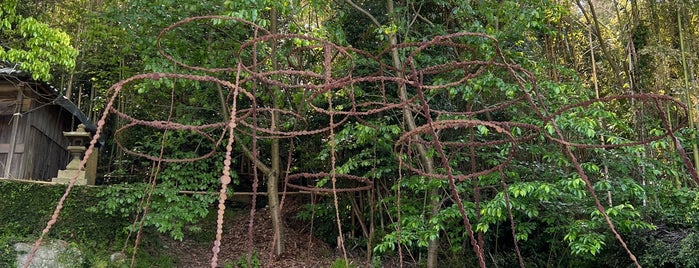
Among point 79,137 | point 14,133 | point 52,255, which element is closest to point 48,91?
point 14,133

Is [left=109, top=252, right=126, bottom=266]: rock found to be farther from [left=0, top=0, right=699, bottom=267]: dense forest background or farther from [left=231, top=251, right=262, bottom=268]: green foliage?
[left=231, top=251, right=262, bottom=268]: green foliage

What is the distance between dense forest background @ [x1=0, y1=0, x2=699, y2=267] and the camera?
4.40 metres

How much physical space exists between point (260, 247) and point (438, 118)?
3.61 meters

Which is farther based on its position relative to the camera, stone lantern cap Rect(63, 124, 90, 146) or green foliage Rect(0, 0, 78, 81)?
stone lantern cap Rect(63, 124, 90, 146)

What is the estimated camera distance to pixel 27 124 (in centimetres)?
657

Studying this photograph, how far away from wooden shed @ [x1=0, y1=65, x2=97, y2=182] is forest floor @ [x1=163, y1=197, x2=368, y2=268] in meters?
1.71

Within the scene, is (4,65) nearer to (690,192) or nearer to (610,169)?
(610,169)

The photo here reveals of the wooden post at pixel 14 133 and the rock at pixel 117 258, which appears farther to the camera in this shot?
the wooden post at pixel 14 133

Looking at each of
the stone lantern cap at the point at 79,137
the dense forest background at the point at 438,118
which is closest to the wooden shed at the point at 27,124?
the stone lantern cap at the point at 79,137

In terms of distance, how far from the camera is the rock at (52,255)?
198 inches

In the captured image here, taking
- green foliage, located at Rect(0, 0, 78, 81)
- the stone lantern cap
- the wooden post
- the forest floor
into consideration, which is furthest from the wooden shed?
the forest floor

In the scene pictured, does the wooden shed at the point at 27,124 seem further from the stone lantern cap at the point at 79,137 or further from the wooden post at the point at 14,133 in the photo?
the stone lantern cap at the point at 79,137

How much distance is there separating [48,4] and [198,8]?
377cm

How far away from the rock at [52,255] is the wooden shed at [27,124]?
140 cm
